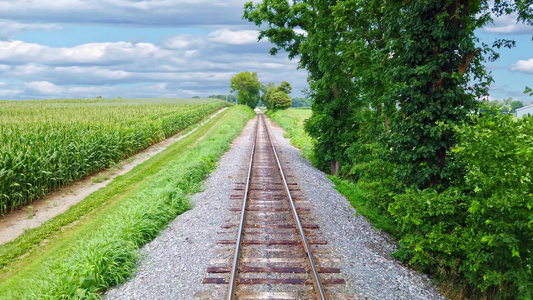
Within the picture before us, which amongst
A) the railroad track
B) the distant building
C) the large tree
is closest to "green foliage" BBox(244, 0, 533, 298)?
the large tree

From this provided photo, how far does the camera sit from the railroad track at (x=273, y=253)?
6.00 meters

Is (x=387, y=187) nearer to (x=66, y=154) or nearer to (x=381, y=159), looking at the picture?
(x=381, y=159)

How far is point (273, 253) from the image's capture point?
7285 millimetres

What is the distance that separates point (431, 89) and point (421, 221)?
8.12 feet

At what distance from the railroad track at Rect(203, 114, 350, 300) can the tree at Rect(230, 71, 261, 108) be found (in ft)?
331

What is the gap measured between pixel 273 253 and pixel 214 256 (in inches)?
48.0

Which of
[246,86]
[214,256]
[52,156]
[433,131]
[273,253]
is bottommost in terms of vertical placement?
[214,256]

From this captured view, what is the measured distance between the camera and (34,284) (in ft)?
22.1

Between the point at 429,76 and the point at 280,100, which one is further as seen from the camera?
the point at 280,100

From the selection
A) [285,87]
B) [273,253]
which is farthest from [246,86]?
[273,253]

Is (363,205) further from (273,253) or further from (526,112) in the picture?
(526,112)

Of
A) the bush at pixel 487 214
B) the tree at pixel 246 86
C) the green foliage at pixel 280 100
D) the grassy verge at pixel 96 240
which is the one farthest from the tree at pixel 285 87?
the bush at pixel 487 214

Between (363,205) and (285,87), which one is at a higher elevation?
(285,87)

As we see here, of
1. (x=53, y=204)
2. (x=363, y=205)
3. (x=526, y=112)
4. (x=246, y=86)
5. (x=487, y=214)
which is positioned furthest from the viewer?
(x=246, y=86)
